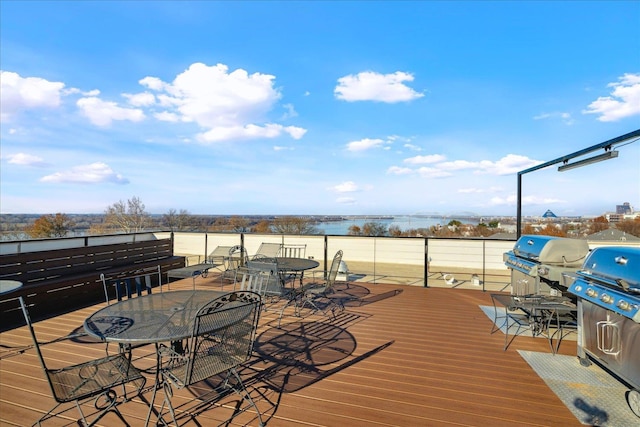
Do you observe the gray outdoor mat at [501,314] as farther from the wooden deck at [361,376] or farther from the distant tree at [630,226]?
the distant tree at [630,226]

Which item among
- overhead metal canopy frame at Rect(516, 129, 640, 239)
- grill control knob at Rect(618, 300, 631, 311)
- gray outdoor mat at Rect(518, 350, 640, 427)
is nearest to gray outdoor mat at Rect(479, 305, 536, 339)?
gray outdoor mat at Rect(518, 350, 640, 427)

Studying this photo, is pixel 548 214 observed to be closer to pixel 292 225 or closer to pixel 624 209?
pixel 624 209

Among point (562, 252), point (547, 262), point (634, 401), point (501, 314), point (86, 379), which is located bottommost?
point (501, 314)

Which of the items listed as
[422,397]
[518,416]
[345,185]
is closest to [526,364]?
[518,416]

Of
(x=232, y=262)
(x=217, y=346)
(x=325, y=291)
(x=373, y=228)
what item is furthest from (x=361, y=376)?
(x=373, y=228)

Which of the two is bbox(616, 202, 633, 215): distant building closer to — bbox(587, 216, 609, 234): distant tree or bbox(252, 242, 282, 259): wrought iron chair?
bbox(587, 216, 609, 234): distant tree

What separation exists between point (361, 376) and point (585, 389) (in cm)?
159

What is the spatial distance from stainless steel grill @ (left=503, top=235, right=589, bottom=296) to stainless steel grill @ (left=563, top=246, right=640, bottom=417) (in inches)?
25.7

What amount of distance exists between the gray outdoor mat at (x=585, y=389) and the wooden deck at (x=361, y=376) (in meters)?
0.09

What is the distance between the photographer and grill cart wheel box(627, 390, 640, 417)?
194cm

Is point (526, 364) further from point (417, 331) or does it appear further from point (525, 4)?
point (525, 4)

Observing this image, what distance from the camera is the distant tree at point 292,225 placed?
9.75 m

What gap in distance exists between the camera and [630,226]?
23.0 ft

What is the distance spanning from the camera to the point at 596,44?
31.5ft
